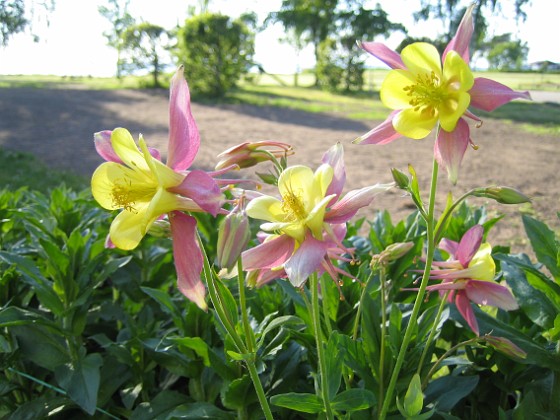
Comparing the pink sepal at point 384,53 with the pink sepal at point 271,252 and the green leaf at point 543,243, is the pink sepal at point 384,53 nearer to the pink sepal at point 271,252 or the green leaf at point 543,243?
the pink sepal at point 271,252

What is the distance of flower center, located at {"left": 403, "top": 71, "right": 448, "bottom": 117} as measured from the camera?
3.74 feet

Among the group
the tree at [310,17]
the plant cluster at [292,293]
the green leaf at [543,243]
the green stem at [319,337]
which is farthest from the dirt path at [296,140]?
the tree at [310,17]

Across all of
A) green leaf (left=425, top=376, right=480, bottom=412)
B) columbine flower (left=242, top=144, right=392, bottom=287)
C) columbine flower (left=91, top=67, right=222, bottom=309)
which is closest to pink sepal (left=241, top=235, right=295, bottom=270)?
columbine flower (left=242, top=144, right=392, bottom=287)

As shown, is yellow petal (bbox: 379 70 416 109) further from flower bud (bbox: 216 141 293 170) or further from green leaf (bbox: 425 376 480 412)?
green leaf (bbox: 425 376 480 412)

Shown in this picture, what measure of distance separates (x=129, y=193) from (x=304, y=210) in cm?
36

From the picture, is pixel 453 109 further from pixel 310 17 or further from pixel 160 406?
pixel 310 17

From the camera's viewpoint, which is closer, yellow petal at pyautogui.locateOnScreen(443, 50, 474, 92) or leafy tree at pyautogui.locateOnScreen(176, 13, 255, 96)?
yellow petal at pyautogui.locateOnScreen(443, 50, 474, 92)

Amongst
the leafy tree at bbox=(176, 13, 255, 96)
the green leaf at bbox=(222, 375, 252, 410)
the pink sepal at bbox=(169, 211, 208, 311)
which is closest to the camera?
the pink sepal at bbox=(169, 211, 208, 311)

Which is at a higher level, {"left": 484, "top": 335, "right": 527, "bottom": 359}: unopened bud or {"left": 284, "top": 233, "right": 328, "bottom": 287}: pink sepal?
{"left": 284, "top": 233, "right": 328, "bottom": 287}: pink sepal

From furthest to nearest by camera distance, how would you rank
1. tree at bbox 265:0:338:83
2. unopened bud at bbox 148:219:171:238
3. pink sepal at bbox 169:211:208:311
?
tree at bbox 265:0:338:83, unopened bud at bbox 148:219:171:238, pink sepal at bbox 169:211:208:311

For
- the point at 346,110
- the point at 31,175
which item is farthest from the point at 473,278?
the point at 346,110

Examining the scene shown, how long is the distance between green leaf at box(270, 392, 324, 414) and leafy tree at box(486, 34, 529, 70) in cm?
1114

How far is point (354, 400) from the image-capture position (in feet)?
4.16

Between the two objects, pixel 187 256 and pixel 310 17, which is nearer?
pixel 187 256
